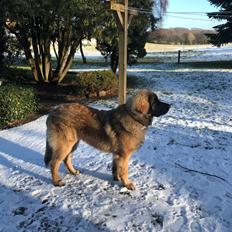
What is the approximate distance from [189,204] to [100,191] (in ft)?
4.54

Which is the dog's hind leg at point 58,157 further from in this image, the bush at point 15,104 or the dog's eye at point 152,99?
the bush at point 15,104

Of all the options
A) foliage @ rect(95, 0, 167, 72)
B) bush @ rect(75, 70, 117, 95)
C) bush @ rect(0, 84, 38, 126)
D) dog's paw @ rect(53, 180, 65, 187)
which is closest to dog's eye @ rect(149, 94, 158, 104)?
dog's paw @ rect(53, 180, 65, 187)

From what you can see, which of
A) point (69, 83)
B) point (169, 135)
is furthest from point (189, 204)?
point (69, 83)

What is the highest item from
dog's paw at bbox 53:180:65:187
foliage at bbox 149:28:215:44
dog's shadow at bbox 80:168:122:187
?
dog's paw at bbox 53:180:65:187

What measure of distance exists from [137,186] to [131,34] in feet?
46.6

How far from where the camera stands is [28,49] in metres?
16.2

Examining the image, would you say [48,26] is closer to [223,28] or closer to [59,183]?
[59,183]

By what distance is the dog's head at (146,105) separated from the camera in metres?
5.45

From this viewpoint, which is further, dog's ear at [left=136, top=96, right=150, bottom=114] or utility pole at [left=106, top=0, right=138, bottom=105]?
utility pole at [left=106, top=0, right=138, bottom=105]

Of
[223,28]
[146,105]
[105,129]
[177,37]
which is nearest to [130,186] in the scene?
[105,129]

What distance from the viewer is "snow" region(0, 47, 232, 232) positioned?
480 cm

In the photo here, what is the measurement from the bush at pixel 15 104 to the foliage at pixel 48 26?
2.76m

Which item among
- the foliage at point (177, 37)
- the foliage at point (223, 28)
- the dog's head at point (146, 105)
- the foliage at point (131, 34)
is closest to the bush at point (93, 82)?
the foliage at point (131, 34)

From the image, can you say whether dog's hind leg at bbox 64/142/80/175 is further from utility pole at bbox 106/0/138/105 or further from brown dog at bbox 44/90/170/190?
utility pole at bbox 106/0/138/105
